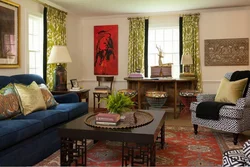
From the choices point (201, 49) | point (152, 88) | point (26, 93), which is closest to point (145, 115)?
point (26, 93)

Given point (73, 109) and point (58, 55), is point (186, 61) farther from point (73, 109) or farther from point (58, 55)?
point (73, 109)

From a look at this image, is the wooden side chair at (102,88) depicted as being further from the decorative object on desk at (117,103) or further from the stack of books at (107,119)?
the stack of books at (107,119)

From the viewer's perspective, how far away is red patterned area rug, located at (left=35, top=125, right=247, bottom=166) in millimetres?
2787

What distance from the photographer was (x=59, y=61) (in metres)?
4.61

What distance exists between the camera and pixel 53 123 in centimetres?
316

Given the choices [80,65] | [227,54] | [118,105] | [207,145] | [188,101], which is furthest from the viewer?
[80,65]

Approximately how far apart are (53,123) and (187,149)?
1.78 m

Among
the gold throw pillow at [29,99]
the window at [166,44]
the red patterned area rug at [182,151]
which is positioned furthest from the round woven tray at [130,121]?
the window at [166,44]

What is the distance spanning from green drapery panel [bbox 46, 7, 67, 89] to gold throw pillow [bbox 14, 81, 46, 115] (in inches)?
62.3

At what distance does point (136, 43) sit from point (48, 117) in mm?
3627

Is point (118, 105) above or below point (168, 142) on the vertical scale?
above

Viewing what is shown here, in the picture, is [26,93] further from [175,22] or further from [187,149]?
[175,22]

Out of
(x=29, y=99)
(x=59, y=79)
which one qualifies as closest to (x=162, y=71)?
(x=59, y=79)

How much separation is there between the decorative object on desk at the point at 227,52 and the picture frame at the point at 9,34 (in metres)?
4.16
